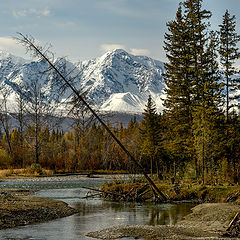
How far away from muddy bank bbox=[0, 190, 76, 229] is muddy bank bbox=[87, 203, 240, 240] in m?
4.25

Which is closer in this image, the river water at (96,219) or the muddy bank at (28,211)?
the river water at (96,219)

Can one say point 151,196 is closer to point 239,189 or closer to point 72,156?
point 239,189

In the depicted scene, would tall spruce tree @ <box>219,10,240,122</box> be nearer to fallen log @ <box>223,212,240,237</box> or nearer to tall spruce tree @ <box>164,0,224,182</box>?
tall spruce tree @ <box>164,0,224,182</box>

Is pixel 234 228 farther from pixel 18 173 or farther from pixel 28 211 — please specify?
pixel 18 173

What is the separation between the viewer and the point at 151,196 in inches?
1152

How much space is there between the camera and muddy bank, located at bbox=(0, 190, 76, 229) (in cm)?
1919

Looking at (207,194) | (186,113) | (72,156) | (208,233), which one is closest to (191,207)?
(207,194)

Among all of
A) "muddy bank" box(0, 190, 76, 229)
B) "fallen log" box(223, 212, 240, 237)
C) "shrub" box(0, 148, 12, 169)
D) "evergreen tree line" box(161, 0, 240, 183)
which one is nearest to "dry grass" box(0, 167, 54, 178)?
"shrub" box(0, 148, 12, 169)

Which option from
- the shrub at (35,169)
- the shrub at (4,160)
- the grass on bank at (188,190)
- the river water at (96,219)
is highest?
the shrub at (4,160)

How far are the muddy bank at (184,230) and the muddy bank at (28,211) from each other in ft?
13.9

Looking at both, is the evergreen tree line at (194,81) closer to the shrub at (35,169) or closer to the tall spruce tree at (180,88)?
the tall spruce tree at (180,88)

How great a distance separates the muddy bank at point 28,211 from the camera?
755 inches

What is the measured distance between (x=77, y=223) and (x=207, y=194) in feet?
41.8

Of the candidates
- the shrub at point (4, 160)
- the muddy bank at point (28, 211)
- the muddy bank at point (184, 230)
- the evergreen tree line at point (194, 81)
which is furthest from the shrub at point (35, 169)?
the muddy bank at point (184, 230)
